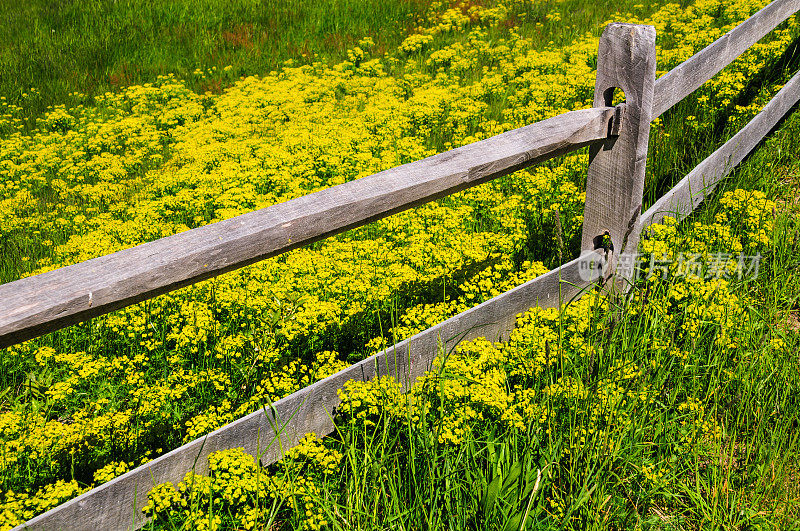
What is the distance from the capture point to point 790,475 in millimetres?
2498

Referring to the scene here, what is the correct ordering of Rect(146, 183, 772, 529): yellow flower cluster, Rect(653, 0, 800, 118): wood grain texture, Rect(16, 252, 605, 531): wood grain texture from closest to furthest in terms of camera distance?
Rect(16, 252, 605, 531): wood grain texture
Rect(146, 183, 772, 529): yellow flower cluster
Rect(653, 0, 800, 118): wood grain texture

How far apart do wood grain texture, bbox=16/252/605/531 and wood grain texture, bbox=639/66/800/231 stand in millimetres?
817

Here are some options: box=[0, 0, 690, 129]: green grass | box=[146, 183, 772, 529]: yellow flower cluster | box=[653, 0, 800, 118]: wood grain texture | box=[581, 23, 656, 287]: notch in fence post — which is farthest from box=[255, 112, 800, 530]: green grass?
box=[0, 0, 690, 129]: green grass

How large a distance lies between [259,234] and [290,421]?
2.72ft

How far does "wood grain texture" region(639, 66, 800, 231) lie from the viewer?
12.4 feet

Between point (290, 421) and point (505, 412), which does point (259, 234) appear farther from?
point (505, 412)

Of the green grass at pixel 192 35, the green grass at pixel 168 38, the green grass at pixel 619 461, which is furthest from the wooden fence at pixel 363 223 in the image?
the green grass at pixel 168 38

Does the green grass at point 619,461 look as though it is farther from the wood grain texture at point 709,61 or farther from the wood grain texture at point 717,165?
the wood grain texture at point 709,61

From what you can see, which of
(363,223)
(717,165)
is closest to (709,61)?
(717,165)

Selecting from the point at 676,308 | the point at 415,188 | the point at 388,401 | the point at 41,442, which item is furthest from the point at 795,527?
the point at 41,442

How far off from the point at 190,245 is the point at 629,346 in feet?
6.69

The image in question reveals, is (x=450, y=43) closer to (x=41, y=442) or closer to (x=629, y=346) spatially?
(x=629, y=346)

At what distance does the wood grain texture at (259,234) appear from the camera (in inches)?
70.1

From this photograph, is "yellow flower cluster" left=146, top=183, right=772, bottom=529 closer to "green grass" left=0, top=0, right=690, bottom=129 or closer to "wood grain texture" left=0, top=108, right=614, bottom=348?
"wood grain texture" left=0, top=108, right=614, bottom=348
